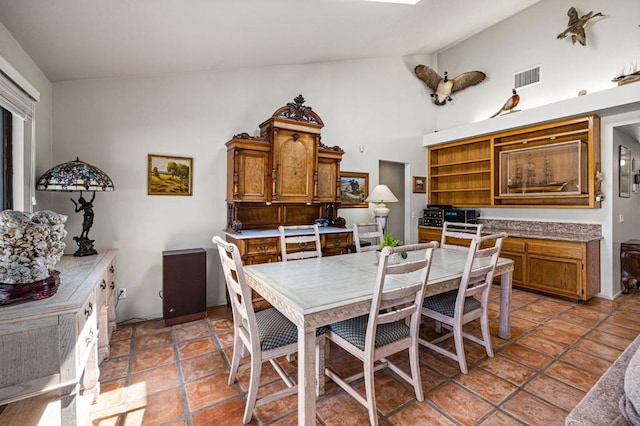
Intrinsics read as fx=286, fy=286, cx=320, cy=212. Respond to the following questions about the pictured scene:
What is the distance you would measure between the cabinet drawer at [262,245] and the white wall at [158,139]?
0.63 meters

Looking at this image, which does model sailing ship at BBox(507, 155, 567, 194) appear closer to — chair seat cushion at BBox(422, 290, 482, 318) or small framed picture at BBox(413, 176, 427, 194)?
small framed picture at BBox(413, 176, 427, 194)

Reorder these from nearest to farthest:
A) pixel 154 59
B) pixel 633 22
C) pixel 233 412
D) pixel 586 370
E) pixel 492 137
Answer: pixel 233 412 < pixel 586 370 < pixel 154 59 < pixel 633 22 < pixel 492 137

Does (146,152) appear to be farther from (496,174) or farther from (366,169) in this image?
(496,174)

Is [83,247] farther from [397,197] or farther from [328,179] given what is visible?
[397,197]

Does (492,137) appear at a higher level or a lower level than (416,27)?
lower

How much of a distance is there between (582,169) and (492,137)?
1.29 metres

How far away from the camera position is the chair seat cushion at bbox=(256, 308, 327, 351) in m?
1.66

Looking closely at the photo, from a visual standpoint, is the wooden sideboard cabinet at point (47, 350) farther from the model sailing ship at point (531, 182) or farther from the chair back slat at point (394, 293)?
the model sailing ship at point (531, 182)

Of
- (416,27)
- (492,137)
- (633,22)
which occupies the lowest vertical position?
(492,137)

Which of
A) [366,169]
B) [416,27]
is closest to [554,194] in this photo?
[366,169]

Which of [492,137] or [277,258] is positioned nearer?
[277,258]

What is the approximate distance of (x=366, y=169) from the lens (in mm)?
4734

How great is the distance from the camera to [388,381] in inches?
79.9

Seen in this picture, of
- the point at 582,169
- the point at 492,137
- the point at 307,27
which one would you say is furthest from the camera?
the point at 492,137
